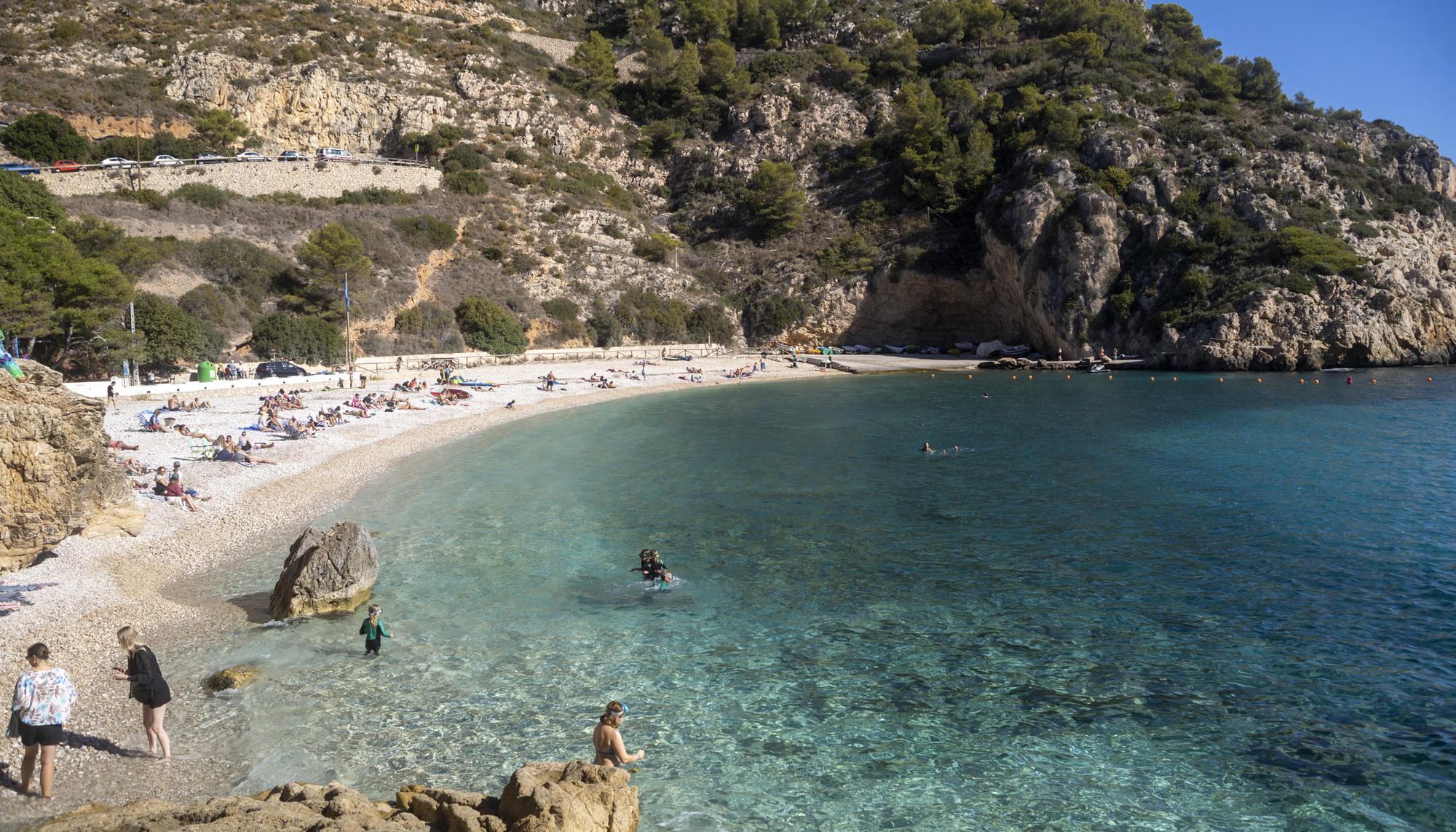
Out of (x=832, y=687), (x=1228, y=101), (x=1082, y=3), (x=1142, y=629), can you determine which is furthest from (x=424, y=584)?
Result: (x=1082, y=3)

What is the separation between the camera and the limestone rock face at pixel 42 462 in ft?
33.8

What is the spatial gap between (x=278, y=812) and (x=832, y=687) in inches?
277

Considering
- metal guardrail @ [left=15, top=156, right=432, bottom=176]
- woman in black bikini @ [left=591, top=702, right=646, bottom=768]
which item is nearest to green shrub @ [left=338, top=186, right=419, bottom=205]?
metal guardrail @ [left=15, top=156, right=432, bottom=176]

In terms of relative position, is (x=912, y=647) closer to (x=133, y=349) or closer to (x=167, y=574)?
(x=167, y=574)

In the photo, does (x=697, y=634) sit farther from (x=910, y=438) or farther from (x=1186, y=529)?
(x=910, y=438)

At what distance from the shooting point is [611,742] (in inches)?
340

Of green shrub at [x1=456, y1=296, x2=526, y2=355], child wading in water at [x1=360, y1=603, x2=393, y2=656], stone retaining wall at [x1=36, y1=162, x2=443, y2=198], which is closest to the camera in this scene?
child wading in water at [x1=360, y1=603, x2=393, y2=656]

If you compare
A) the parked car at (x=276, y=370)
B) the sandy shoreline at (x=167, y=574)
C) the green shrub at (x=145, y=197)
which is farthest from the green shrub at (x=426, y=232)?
the sandy shoreline at (x=167, y=574)

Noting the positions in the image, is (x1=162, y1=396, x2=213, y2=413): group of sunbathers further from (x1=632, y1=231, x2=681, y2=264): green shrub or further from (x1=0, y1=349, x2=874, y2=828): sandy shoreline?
(x1=632, y1=231, x2=681, y2=264): green shrub

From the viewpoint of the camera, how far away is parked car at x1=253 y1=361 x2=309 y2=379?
36906 millimetres

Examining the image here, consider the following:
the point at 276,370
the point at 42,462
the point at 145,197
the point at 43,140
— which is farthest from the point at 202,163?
the point at 42,462

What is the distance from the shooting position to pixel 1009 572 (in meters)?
15.9

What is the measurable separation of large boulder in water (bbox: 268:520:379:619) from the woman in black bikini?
737 centimetres

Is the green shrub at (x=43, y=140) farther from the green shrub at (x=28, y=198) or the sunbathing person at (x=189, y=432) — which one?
the sunbathing person at (x=189, y=432)
